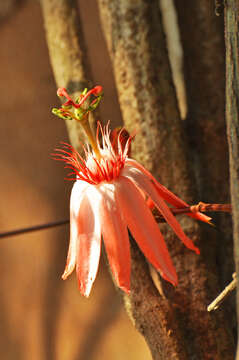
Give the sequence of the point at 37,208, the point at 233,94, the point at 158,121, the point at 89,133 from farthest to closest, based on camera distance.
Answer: the point at 37,208, the point at 158,121, the point at 89,133, the point at 233,94

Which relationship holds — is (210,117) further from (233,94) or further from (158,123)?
(233,94)

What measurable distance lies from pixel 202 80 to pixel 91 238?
14.8 inches

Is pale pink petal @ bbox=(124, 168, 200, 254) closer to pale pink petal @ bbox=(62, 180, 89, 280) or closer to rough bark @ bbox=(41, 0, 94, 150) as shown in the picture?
pale pink petal @ bbox=(62, 180, 89, 280)

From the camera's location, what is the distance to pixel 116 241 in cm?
46

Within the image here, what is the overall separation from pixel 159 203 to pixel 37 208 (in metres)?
0.50

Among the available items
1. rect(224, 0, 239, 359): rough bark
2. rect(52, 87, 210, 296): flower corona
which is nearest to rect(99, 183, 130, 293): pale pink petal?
rect(52, 87, 210, 296): flower corona

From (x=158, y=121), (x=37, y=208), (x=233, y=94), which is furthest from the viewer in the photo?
(x=37, y=208)

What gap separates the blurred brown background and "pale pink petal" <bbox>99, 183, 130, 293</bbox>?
44cm

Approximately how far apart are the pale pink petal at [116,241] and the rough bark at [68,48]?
0.82ft

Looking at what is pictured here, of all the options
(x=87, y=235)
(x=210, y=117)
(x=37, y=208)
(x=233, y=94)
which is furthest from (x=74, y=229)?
(x=37, y=208)

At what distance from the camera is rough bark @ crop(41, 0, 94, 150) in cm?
71

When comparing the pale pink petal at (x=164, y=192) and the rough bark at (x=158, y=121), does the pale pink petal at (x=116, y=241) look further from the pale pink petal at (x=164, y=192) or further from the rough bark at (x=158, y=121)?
the rough bark at (x=158, y=121)

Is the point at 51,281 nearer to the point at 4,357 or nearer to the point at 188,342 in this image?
the point at 4,357

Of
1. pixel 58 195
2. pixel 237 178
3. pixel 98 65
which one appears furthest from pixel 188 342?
pixel 98 65
